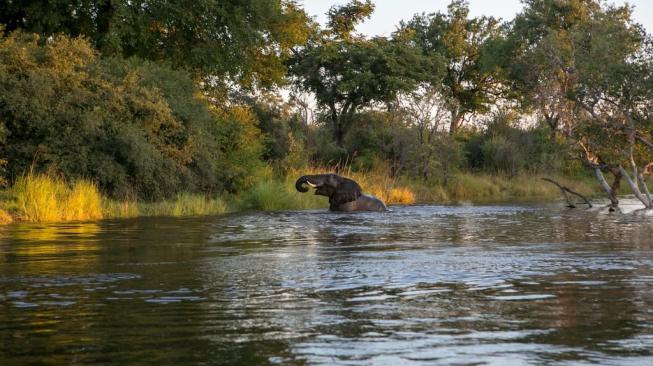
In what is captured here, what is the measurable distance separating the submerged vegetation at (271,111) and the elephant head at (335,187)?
111 inches

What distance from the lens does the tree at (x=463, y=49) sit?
59344 millimetres

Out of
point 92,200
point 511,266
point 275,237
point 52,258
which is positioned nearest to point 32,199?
point 92,200

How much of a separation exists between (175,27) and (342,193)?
11.8 m

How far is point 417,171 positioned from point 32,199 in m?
24.6

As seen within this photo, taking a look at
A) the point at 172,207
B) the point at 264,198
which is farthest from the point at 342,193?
the point at 172,207

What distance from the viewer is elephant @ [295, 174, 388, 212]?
89.6 ft

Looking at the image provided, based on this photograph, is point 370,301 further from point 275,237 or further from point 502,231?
point 502,231

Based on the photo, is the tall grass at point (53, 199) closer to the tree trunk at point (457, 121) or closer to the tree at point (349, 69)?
the tree at point (349, 69)

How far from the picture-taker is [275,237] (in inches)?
672

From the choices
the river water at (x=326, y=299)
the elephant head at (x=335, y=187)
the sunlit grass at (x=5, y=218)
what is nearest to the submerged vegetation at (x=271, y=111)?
the sunlit grass at (x=5, y=218)

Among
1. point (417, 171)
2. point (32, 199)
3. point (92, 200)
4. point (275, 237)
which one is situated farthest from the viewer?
point (417, 171)

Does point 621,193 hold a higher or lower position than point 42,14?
lower

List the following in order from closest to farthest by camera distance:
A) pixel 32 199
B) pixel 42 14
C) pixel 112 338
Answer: pixel 112 338 → pixel 32 199 → pixel 42 14

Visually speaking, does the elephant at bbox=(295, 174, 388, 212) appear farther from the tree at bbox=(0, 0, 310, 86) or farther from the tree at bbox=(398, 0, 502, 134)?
the tree at bbox=(398, 0, 502, 134)
